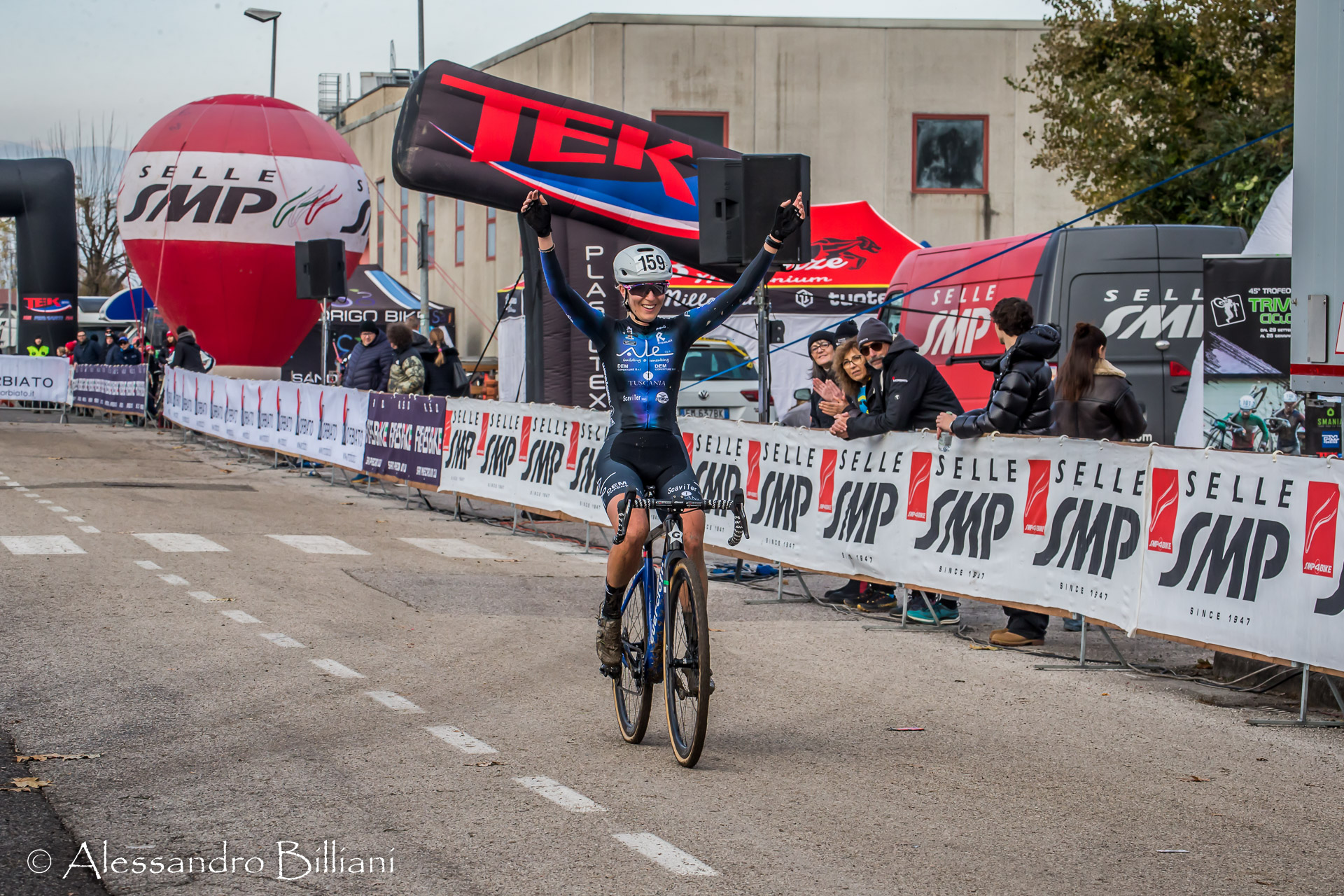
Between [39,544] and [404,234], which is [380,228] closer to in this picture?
[404,234]

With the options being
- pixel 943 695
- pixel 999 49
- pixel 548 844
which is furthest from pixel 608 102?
pixel 548 844

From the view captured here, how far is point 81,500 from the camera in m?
16.9

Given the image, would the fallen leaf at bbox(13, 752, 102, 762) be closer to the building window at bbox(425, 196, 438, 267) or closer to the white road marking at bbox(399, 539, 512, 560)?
the white road marking at bbox(399, 539, 512, 560)

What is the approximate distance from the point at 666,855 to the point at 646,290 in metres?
2.65

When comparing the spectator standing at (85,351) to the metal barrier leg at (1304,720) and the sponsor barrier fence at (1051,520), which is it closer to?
the sponsor barrier fence at (1051,520)

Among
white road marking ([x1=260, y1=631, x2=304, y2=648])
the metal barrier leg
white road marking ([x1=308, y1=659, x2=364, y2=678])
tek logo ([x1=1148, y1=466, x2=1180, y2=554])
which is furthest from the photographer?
white road marking ([x1=260, y1=631, x2=304, y2=648])

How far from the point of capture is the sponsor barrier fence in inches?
300

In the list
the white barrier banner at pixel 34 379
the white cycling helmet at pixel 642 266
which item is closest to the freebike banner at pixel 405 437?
the white cycling helmet at pixel 642 266

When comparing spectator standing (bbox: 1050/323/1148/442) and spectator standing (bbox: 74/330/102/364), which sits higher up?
spectator standing (bbox: 74/330/102/364)

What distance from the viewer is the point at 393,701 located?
7508mm

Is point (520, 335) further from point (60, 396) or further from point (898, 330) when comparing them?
point (60, 396)

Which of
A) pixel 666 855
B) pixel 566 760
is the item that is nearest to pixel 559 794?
pixel 566 760

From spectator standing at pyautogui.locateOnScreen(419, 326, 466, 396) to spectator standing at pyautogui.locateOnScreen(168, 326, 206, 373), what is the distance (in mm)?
12521

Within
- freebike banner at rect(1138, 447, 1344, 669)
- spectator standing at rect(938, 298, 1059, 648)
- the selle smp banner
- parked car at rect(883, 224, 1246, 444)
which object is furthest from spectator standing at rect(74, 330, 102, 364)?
freebike banner at rect(1138, 447, 1344, 669)
